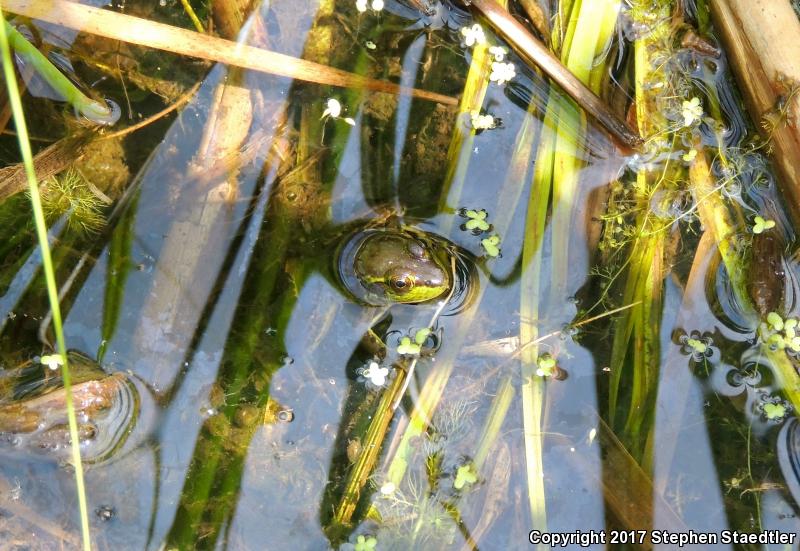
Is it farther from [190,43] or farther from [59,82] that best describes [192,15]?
[59,82]

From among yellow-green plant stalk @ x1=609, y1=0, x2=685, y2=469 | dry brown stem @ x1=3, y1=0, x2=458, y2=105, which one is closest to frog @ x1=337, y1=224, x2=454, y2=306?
dry brown stem @ x1=3, y1=0, x2=458, y2=105

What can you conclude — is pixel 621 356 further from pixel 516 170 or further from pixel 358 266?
pixel 358 266

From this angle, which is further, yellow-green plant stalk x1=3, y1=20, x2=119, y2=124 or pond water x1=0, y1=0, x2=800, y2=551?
pond water x1=0, y1=0, x2=800, y2=551

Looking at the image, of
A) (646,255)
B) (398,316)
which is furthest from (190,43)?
(646,255)

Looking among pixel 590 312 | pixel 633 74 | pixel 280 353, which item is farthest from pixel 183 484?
pixel 633 74

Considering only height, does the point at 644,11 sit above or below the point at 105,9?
above

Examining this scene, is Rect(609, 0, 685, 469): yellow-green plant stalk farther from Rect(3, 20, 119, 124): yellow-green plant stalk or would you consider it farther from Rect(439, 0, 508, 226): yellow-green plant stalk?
Rect(3, 20, 119, 124): yellow-green plant stalk
